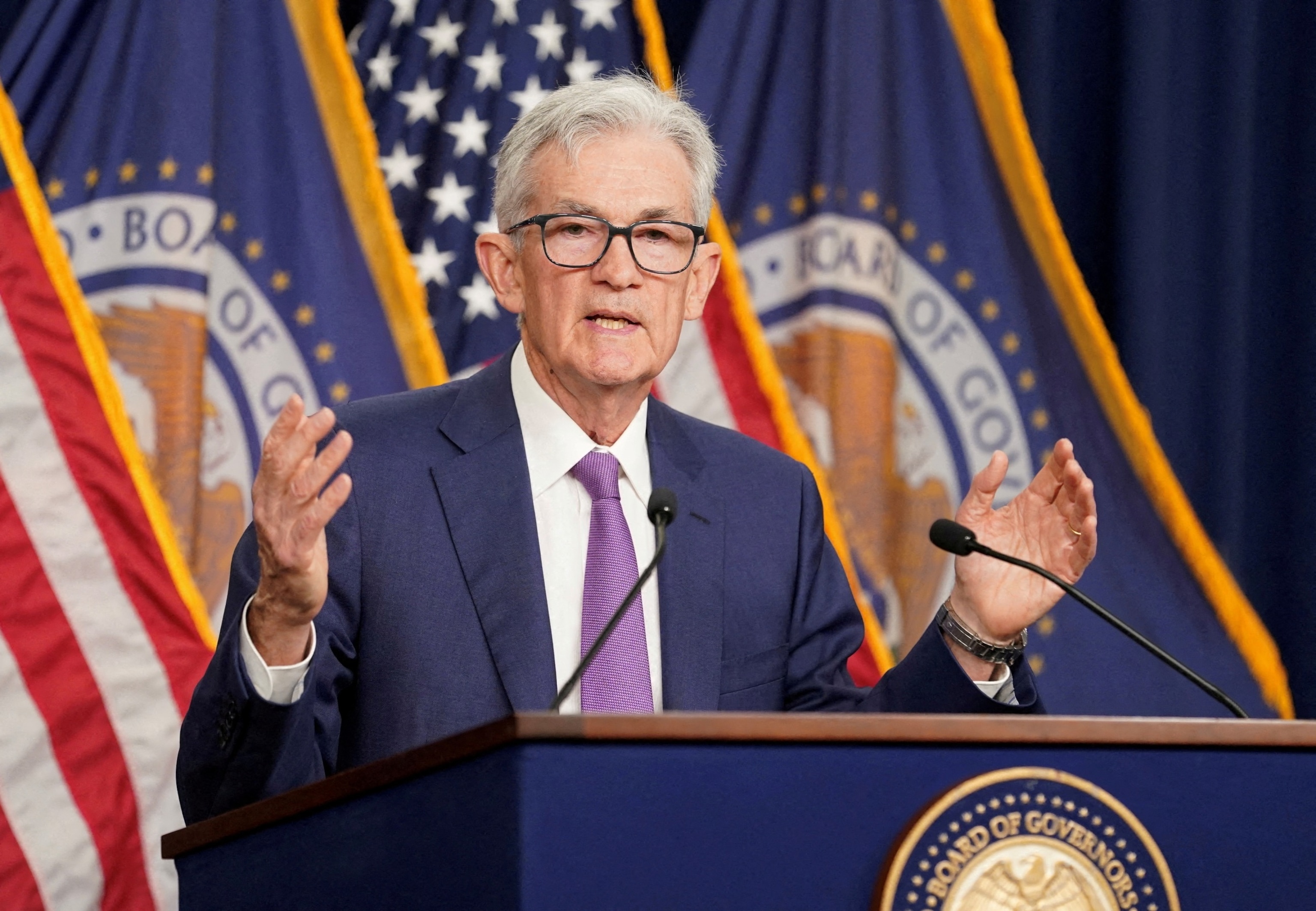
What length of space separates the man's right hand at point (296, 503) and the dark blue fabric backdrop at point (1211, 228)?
2566mm

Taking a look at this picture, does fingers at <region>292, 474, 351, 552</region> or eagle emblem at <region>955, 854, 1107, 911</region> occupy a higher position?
fingers at <region>292, 474, 351, 552</region>

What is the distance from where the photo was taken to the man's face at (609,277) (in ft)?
6.94

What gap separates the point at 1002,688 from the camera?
1818 mm

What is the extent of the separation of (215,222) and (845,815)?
7.94 ft

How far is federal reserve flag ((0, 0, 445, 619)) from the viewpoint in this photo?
312 centimetres

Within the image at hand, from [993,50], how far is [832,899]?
2.74 meters

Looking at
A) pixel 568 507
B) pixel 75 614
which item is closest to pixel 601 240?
pixel 568 507

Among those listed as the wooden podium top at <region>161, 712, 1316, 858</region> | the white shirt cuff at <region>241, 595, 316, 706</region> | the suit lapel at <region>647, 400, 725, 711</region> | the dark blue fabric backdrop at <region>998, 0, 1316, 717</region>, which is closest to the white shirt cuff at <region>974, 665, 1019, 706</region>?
the suit lapel at <region>647, 400, 725, 711</region>

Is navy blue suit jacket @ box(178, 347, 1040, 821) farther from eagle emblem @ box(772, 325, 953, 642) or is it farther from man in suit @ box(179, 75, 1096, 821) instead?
eagle emblem @ box(772, 325, 953, 642)

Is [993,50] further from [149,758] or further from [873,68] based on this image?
[149,758]

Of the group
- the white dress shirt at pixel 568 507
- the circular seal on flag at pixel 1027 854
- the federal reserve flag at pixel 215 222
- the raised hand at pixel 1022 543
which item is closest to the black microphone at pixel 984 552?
the raised hand at pixel 1022 543

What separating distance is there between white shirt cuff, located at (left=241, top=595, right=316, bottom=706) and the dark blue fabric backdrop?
2523mm

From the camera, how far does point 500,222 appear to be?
7.41 ft

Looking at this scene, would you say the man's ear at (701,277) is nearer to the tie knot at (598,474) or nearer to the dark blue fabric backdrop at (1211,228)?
the tie knot at (598,474)
